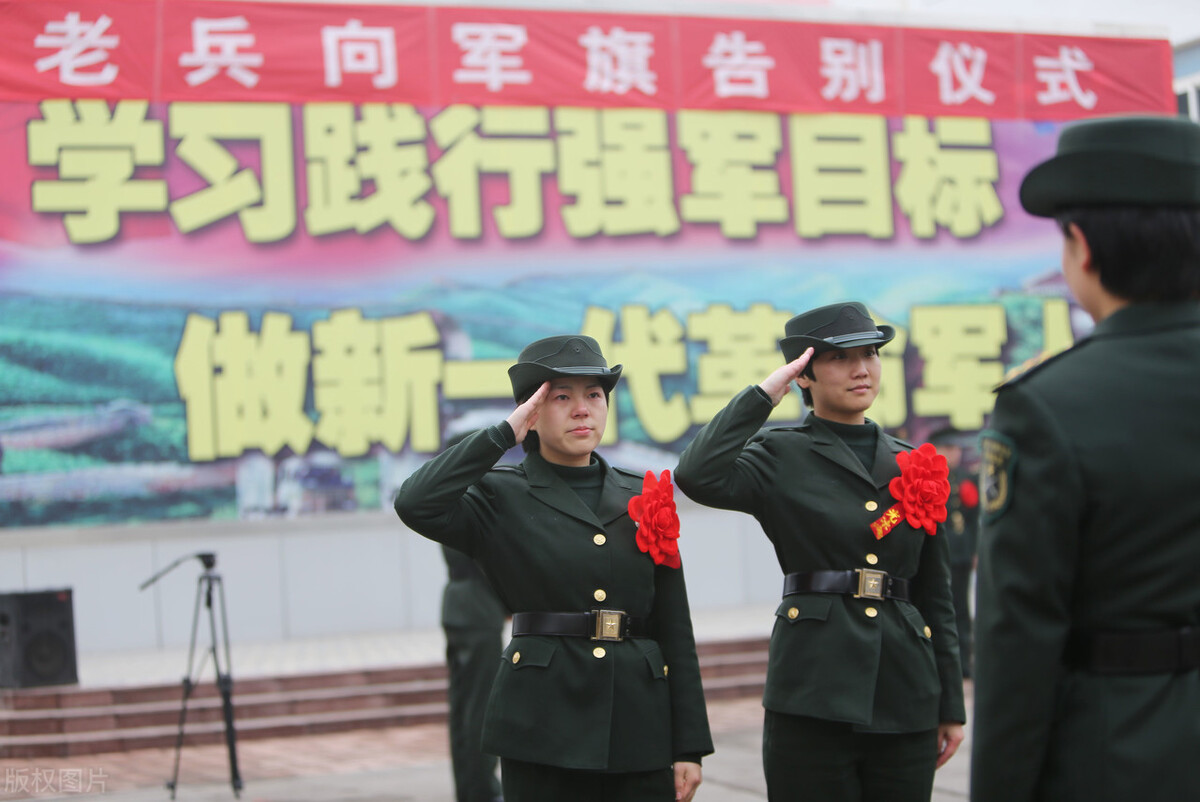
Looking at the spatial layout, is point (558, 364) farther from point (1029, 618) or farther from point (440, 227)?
point (440, 227)

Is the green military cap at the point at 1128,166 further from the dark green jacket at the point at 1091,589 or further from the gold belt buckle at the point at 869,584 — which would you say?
the gold belt buckle at the point at 869,584

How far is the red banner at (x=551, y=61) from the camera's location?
33.8 feet

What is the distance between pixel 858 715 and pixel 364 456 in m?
7.93

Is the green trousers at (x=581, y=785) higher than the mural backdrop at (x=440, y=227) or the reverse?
the reverse

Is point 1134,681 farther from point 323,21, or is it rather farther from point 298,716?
point 323,21

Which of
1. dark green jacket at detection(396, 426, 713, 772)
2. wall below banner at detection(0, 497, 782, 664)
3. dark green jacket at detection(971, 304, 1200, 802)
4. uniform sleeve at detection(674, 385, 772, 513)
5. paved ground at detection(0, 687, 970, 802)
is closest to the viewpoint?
dark green jacket at detection(971, 304, 1200, 802)

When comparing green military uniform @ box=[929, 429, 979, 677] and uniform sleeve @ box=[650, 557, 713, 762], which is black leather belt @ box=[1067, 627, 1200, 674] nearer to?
uniform sleeve @ box=[650, 557, 713, 762]

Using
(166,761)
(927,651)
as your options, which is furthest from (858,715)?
(166,761)

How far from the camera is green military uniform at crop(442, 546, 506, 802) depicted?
5680 mm

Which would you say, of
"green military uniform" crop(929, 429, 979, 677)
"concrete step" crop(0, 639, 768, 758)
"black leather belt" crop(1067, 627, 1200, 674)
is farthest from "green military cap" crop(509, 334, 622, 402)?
"green military uniform" crop(929, 429, 979, 677)

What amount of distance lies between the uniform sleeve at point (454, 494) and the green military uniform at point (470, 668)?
248 centimetres

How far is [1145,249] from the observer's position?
2057 mm

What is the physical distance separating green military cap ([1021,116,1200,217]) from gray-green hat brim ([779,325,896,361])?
1473 millimetres

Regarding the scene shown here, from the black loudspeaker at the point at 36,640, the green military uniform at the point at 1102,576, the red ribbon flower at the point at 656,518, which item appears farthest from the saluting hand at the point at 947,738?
the black loudspeaker at the point at 36,640
